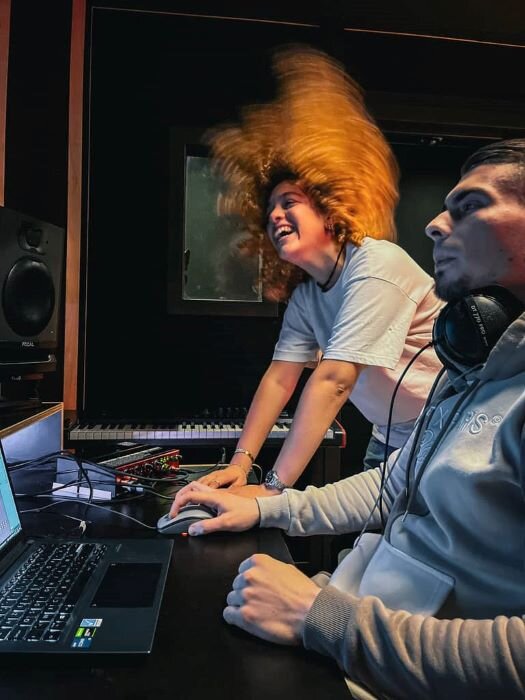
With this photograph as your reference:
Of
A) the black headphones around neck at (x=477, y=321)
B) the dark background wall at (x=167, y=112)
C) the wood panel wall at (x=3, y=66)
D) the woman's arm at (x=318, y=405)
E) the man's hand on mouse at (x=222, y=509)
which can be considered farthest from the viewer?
the dark background wall at (x=167, y=112)

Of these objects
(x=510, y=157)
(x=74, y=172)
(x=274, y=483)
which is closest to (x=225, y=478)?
(x=274, y=483)

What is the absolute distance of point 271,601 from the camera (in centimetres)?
72

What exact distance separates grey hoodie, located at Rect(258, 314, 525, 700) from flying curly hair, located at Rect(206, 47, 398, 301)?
3.02ft

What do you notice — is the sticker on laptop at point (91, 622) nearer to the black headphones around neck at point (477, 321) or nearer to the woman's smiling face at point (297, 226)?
the black headphones around neck at point (477, 321)

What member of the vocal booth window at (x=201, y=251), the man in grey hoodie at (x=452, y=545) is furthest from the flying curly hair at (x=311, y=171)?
the man in grey hoodie at (x=452, y=545)

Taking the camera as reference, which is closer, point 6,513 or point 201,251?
point 6,513

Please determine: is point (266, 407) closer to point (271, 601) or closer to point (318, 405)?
point (318, 405)

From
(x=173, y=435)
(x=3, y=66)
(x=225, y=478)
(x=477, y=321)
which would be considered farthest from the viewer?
(x=3, y=66)

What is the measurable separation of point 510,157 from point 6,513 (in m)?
1.05

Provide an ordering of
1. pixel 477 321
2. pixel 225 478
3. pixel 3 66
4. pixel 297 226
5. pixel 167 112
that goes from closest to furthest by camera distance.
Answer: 1. pixel 477 321
2. pixel 225 478
3. pixel 297 226
4. pixel 3 66
5. pixel 167 112

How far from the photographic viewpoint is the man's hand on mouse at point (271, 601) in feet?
2.25

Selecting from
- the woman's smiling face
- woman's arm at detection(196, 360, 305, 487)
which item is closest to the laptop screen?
woman's arm at detection(196, 360, 305, 487)

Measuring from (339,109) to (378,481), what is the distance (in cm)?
163

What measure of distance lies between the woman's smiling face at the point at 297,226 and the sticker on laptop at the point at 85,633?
3.87ft
